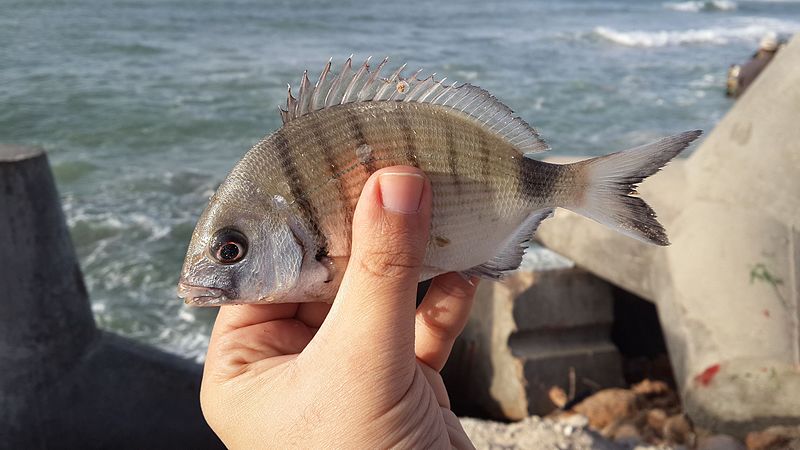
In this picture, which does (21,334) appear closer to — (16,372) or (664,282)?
(16,372)

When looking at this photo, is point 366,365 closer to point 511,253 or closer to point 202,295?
point 202,295

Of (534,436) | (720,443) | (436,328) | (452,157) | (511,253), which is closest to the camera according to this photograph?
(452,157)

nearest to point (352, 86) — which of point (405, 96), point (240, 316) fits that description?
point (405, 96)

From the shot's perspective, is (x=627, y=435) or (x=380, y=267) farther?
(x=627, y=435)

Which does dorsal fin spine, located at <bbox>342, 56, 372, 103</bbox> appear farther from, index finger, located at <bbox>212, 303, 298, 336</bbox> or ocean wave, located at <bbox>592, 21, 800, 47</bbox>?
ocean wave, located at <bbox>592, 21, 800, 47</bbox>

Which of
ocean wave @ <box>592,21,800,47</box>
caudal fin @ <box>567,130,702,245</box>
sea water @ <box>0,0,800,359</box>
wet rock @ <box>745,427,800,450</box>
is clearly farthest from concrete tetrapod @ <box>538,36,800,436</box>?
ocean wave @ <box>592,21,800,47</box>

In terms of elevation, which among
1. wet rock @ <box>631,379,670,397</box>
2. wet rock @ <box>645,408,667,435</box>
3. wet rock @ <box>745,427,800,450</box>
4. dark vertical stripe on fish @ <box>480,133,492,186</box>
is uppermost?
dark vertical stripe on fish @ <box>480,133,492,186</box>

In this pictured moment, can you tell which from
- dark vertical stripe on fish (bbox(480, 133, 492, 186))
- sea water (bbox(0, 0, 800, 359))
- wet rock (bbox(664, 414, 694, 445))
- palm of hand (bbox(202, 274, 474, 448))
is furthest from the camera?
sea water (bbox(0, 0, 800, 359))
